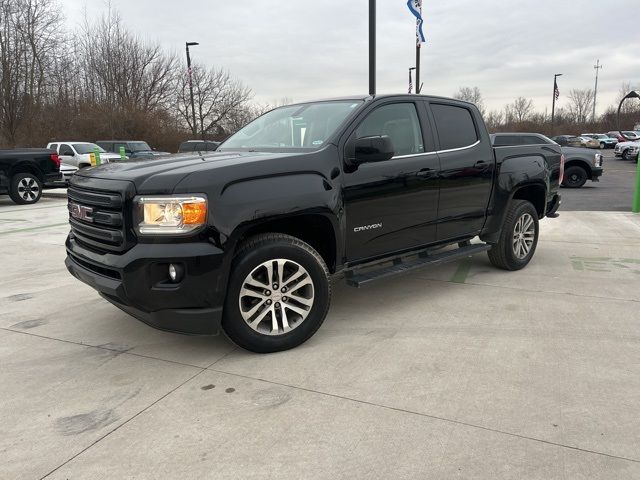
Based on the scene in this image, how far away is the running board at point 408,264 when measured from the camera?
4039 millimetres

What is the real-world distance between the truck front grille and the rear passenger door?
287cm

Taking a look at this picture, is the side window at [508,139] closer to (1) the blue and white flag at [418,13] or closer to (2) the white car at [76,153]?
(1) the blue and white flag at [418,13]

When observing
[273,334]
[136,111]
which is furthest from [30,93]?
[273,334]

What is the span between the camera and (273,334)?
357 centimetres

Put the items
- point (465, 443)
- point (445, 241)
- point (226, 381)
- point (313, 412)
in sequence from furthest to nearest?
point (445, 241) < point (226, 381) < point (313, 412) < point (465, 443)

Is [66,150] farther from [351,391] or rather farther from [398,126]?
[351,391]

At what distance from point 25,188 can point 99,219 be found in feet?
37.2

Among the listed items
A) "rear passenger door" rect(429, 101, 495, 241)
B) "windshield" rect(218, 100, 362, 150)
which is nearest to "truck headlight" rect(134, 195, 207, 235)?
"windshield" rect(218, 100, 362, 150)

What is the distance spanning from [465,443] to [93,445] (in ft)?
6.30

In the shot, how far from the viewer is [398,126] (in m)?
4.49

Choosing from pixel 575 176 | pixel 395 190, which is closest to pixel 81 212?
pixel 395 190

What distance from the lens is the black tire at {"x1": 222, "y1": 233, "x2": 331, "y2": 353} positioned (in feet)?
11.0

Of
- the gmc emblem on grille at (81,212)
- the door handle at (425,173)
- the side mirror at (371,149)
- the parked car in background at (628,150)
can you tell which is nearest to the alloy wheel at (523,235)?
the door handle at (425,173)

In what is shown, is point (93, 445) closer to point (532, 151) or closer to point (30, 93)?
point (532, 151)
